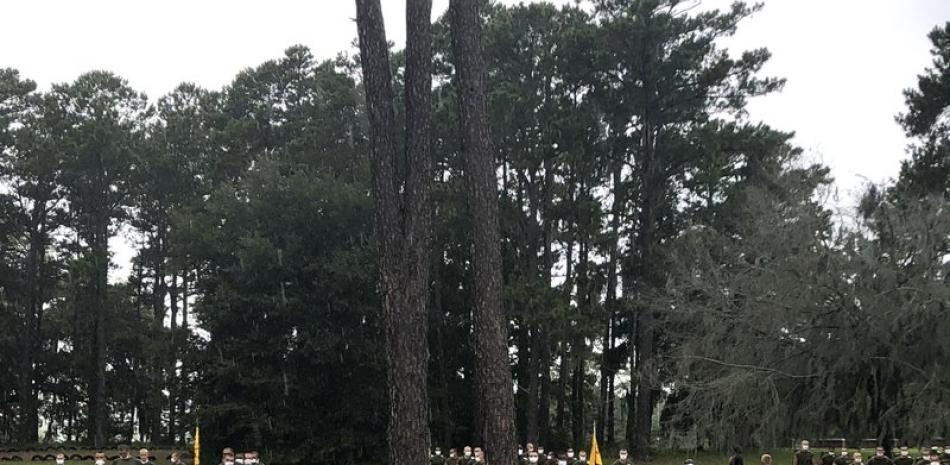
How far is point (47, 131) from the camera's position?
127 ft

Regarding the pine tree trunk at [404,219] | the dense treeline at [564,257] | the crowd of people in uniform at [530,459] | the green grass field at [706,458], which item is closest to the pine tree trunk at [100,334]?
the dense treeline at [564,257]

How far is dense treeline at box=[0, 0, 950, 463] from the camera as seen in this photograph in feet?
68.4

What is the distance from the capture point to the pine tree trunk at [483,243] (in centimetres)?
961

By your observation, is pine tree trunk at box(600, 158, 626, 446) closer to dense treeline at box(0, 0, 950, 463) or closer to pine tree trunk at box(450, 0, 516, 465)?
dense treeline at box(0, 0, 950, 463)

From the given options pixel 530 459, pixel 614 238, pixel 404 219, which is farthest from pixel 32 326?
pixel 404 219

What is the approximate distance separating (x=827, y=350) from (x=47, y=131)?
1322 inches

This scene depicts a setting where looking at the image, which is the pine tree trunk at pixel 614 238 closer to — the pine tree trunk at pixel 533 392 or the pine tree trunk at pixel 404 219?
the pine tree trunk at pixel 533 392

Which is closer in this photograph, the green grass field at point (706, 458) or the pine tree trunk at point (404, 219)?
the pine tree trunk at point (404, 219)

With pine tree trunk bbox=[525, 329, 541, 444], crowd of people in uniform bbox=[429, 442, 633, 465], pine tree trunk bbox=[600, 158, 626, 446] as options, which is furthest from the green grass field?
crowd of people in uniform bbox=[429, 442, 633, 465]

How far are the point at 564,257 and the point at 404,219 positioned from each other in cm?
2648

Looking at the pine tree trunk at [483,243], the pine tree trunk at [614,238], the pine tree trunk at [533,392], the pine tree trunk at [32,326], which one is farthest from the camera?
the pine tree trunk at [32,326]

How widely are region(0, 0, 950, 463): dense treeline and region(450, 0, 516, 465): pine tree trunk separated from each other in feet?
43.3

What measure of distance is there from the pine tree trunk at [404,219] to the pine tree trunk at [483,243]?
46 cm

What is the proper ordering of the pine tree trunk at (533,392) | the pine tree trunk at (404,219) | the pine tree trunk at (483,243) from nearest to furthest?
the pine tree trunk at (404,219)
the pine tree trunk at (483,243)
the pine tree trunk at (533,392)
